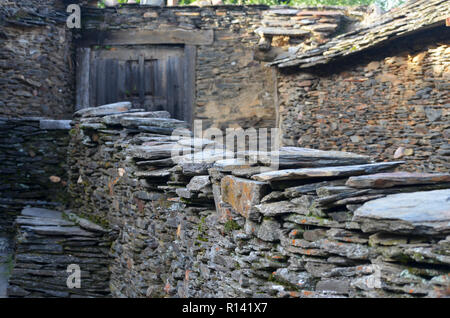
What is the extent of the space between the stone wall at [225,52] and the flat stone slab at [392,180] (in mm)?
7565

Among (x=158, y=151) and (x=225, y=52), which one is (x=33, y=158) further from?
(x=225, y=52)

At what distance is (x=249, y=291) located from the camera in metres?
3.05

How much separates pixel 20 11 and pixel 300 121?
17.7 feet

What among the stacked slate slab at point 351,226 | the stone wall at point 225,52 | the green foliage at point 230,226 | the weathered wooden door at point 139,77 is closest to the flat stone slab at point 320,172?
the stacked slate slab at point 351,226

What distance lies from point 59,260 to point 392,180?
15.8ft

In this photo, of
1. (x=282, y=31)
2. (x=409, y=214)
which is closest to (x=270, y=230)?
(x=409, y=214)

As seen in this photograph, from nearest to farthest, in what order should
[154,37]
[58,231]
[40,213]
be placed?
[58,231] → [40,213] → [154,37]

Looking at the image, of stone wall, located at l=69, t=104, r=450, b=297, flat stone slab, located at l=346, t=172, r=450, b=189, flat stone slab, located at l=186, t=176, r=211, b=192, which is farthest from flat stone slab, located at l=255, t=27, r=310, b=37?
flat stone slab, located at l=346, t=172, r=450, b=189

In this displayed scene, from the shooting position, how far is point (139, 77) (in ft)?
33.9

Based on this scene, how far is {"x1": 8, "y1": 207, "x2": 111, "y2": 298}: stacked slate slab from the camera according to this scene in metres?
6.11

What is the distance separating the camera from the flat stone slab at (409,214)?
201 cm

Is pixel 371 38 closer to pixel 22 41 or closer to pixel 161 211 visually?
pixel 161 211

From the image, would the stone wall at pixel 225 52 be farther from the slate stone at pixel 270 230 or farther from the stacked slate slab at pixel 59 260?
the slate stone at pixel 270 230

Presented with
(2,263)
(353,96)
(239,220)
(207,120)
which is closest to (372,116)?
(353,96)
